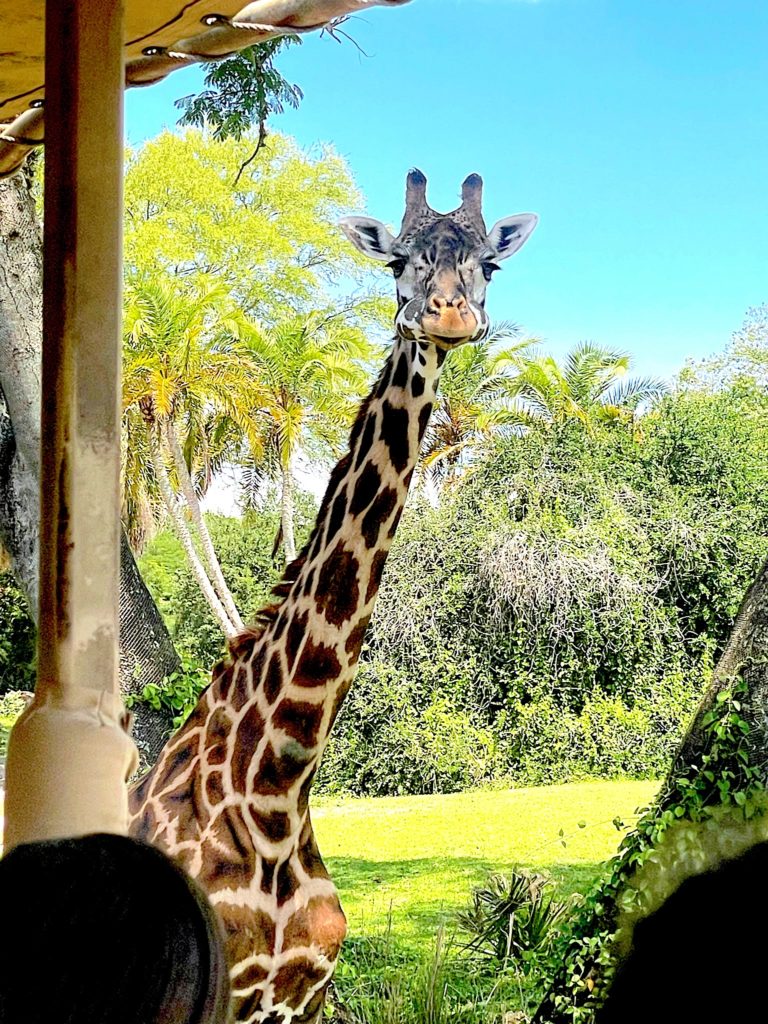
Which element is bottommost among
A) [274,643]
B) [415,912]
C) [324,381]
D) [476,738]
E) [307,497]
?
[415,912]

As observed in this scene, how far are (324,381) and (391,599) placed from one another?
4903 millimetres

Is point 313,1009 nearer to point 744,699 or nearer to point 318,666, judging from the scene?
point 318,666

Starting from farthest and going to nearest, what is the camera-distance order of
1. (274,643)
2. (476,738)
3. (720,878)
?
(476,738), (274,643), (720,878)

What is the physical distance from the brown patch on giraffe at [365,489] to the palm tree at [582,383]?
8.17 metres

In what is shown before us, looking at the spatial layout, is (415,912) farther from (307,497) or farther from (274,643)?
(307,497)

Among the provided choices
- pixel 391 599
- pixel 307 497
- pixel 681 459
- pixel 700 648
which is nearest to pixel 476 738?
pixel 391 599

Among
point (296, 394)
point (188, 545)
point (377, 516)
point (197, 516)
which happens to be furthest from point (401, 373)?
point (296, 394)

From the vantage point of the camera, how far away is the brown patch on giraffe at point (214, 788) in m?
2.13

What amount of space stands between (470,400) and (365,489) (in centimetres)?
1056

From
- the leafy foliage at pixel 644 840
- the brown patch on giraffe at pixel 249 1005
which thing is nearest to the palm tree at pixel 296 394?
the leafy foliage at pixel 644 840

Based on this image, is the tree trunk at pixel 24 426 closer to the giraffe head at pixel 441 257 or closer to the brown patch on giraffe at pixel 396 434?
the giraffe head at pixel 441 257

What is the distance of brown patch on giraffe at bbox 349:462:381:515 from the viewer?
221 centimetres

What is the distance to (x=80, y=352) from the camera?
1.03 metres

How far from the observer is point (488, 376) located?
1289cm
